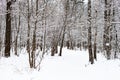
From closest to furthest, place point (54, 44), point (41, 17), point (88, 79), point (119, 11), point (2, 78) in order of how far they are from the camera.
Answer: point (2, 78)
point (88, 79)
point (41, 17)
point (54, 44)
point (119, 11)

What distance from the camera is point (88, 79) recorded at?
1009 centimetres

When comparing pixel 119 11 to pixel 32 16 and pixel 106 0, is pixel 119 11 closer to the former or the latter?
pixel 106 0

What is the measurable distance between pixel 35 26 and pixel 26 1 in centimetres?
169

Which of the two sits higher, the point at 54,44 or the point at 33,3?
the point at 33,3

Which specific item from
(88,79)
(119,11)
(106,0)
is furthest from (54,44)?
(88,79)

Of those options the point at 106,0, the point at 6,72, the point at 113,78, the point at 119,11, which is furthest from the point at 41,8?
the point at 119,11

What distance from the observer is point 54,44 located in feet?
74.9

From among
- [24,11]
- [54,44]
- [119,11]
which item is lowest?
[54,44]

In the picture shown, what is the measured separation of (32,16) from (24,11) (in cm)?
56

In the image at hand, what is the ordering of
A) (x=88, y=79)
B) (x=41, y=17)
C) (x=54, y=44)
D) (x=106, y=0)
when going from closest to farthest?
(x=88, y=79)
(x=41, y=17)
(x=106, y=0)
(x=54, y=44)

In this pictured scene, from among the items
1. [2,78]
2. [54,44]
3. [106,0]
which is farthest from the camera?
[54,44]

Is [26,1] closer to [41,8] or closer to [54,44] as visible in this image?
[41,8]

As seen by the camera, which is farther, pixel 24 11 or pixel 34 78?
pixel 24 11

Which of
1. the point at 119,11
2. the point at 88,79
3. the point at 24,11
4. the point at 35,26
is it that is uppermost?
the point at 119,11
